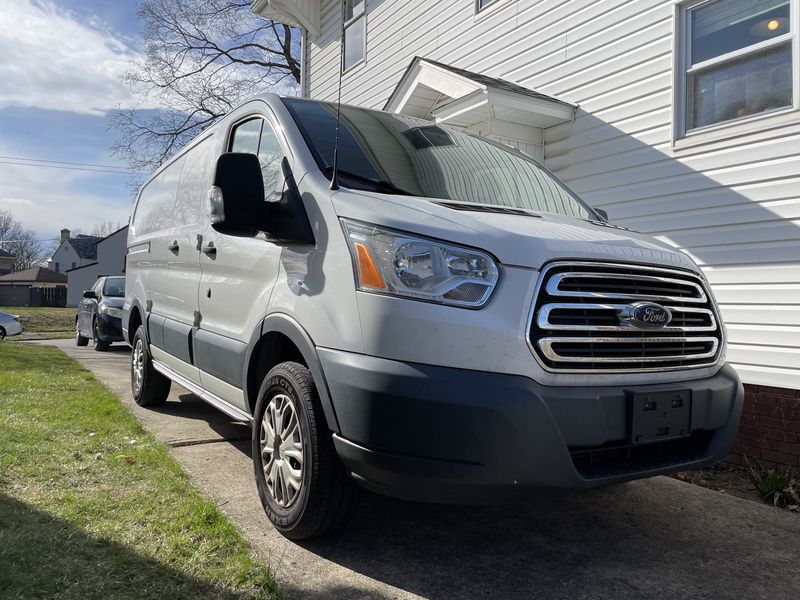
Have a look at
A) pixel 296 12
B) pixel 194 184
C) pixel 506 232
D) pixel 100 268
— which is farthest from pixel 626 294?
pixel 100 268

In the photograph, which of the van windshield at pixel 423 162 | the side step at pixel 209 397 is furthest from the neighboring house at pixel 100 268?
the van windshield at pixel 423 162

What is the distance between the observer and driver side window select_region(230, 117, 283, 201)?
3409 millimetres

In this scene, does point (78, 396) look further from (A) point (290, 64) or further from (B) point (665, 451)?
(A) point (290, 64)

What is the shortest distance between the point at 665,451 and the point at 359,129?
2.22m

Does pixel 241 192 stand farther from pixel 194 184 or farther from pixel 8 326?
pixel 8 326

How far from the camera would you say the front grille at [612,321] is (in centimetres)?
242

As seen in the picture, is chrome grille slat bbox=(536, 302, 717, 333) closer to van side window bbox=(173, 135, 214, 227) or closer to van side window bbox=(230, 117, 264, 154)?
van side window bbox=(230, 117, 264, 154)

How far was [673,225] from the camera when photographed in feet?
17.9

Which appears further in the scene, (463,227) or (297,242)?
(297,242)

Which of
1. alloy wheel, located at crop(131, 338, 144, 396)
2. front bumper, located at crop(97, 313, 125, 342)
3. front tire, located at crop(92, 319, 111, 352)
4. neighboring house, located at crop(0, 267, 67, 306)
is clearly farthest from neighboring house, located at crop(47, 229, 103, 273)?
alloy wheel, located at crop(131, 338, 144, 396)

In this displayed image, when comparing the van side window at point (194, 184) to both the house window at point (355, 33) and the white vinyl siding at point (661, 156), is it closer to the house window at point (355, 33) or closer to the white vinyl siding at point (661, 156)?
the white vinyl siding at point (661, 156)

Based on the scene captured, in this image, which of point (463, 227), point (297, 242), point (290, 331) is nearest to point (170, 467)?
point (290, 331)

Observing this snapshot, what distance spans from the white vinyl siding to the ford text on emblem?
8.46ft

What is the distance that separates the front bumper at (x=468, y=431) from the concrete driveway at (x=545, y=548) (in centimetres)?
47
